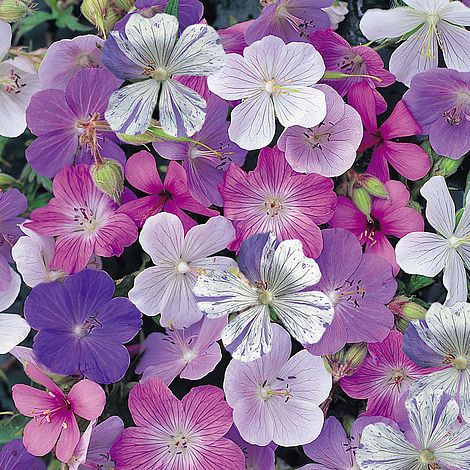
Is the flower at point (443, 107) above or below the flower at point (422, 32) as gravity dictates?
below

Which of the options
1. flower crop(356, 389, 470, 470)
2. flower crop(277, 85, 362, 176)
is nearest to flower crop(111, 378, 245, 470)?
flower crop(356, 389, 470, 470)

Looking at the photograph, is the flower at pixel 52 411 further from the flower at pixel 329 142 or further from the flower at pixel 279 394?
the flower at pixel 329 142

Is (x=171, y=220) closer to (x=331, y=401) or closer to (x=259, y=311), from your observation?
(x=259, y=311)

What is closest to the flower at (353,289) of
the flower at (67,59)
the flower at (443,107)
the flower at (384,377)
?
the flower at (384,377)

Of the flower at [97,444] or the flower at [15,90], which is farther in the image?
the flower at [15,90]

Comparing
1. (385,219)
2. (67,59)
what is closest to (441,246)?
(385,219)
